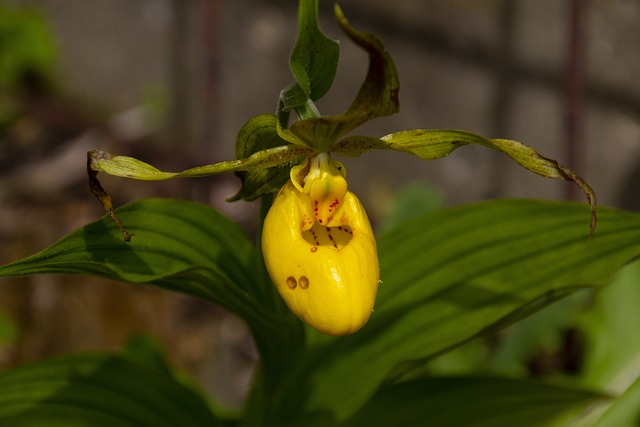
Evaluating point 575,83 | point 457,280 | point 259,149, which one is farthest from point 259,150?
point 575,83

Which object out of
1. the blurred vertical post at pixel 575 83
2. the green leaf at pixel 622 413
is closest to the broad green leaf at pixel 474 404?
the green leaf at pixel 622 413

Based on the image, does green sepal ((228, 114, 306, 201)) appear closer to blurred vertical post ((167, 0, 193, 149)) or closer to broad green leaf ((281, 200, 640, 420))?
broad green leaf ((281, 200, 640, 420))

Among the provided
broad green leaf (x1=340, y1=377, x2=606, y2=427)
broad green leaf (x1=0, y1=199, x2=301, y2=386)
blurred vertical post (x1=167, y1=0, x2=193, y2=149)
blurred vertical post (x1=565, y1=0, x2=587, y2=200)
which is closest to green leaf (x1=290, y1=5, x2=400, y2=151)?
broad green leaf (x1=0, y1=199, x2=301, y2=386)

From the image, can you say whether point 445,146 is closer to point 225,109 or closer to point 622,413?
point 622,413

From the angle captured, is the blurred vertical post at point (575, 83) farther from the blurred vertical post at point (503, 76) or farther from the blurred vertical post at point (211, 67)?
the blurred vertical post at point (211, 67)

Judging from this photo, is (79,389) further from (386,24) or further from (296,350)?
(386,24)
